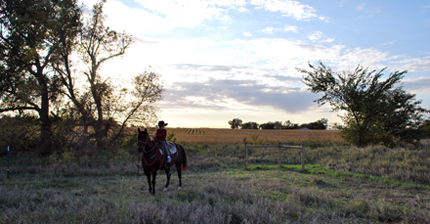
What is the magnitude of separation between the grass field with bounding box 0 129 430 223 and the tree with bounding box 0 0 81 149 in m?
4.34

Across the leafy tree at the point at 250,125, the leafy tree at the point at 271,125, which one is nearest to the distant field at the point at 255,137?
the leafy tree at the point at 271,125

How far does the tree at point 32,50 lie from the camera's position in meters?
15.9

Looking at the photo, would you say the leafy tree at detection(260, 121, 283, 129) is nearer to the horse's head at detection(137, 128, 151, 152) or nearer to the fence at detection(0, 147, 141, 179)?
the fence at detection(0, 147, 141, 179)

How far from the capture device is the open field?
4.98 meters

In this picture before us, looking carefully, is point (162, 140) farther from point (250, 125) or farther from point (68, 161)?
point (250, 125)

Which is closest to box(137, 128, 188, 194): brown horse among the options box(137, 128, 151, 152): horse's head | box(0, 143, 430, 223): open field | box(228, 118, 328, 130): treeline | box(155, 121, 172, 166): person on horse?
box(137, 128, 151, 152): horse's head

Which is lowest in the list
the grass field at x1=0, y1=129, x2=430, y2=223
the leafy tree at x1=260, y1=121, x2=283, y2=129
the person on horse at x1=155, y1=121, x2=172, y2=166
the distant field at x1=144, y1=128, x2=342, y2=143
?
the grass field at x1=0, y1=129, x2=430, y2=223

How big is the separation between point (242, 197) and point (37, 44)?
1671 cm

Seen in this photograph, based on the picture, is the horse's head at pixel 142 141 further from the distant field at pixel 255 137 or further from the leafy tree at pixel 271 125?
the leafy tree at pixel 271 125

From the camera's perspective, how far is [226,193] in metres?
7.07

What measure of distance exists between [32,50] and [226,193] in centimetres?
1507

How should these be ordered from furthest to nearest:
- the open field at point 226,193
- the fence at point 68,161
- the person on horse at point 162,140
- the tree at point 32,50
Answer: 1. the tree at point 32,50
2. the fence at point 68,161
3. the person on horse at point 162,140
4. the open field at point 226,193

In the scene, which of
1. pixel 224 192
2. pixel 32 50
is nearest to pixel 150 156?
pixel 224 192

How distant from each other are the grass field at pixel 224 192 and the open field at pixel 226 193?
0.9 inches
